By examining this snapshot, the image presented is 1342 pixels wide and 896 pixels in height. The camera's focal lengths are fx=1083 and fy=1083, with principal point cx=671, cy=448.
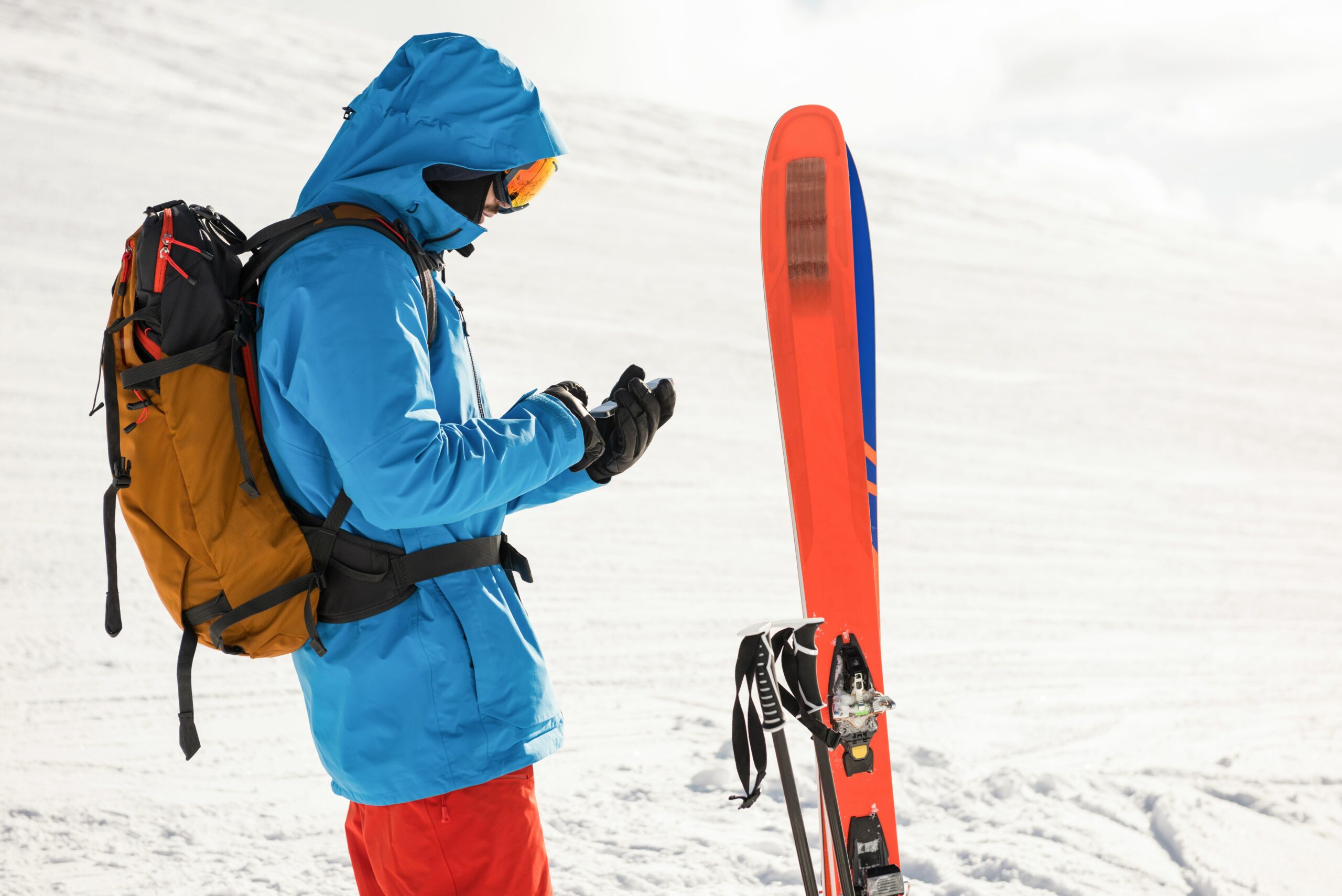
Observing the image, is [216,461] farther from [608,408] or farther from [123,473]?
[608,408]

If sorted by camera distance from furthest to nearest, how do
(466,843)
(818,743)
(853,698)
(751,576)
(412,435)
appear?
(751,576)
(853,698)
(818,743)
(466,843)
(412,435)

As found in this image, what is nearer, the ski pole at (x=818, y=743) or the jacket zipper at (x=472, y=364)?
the jacket zipper at (x=472, y=364)

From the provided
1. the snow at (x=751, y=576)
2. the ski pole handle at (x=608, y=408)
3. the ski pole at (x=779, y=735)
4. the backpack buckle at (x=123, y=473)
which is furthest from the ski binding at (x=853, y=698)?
the backpack buckle at (x=123, y=473)

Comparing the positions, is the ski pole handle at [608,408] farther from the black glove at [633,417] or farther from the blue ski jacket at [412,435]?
the blue ski jacket at [412,435]

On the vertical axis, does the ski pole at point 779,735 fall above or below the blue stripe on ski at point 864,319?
below

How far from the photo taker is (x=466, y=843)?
1392mm

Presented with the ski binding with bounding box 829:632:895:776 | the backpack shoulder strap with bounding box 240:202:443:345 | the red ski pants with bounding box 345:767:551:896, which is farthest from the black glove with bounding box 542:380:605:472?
the ski binding with bounding box 829:632:895:776

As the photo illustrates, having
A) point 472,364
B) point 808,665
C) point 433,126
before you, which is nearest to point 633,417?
point 472,364

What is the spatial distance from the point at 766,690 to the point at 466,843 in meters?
0.59

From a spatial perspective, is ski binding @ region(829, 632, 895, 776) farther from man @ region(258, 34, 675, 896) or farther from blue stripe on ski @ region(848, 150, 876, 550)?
man @ region(258, 34, 675, 896)

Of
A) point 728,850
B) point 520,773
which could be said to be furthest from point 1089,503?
point 520,773

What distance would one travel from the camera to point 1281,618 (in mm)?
5414

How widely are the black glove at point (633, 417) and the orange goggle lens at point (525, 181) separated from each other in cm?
29

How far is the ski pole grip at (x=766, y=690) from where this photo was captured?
1.79m
